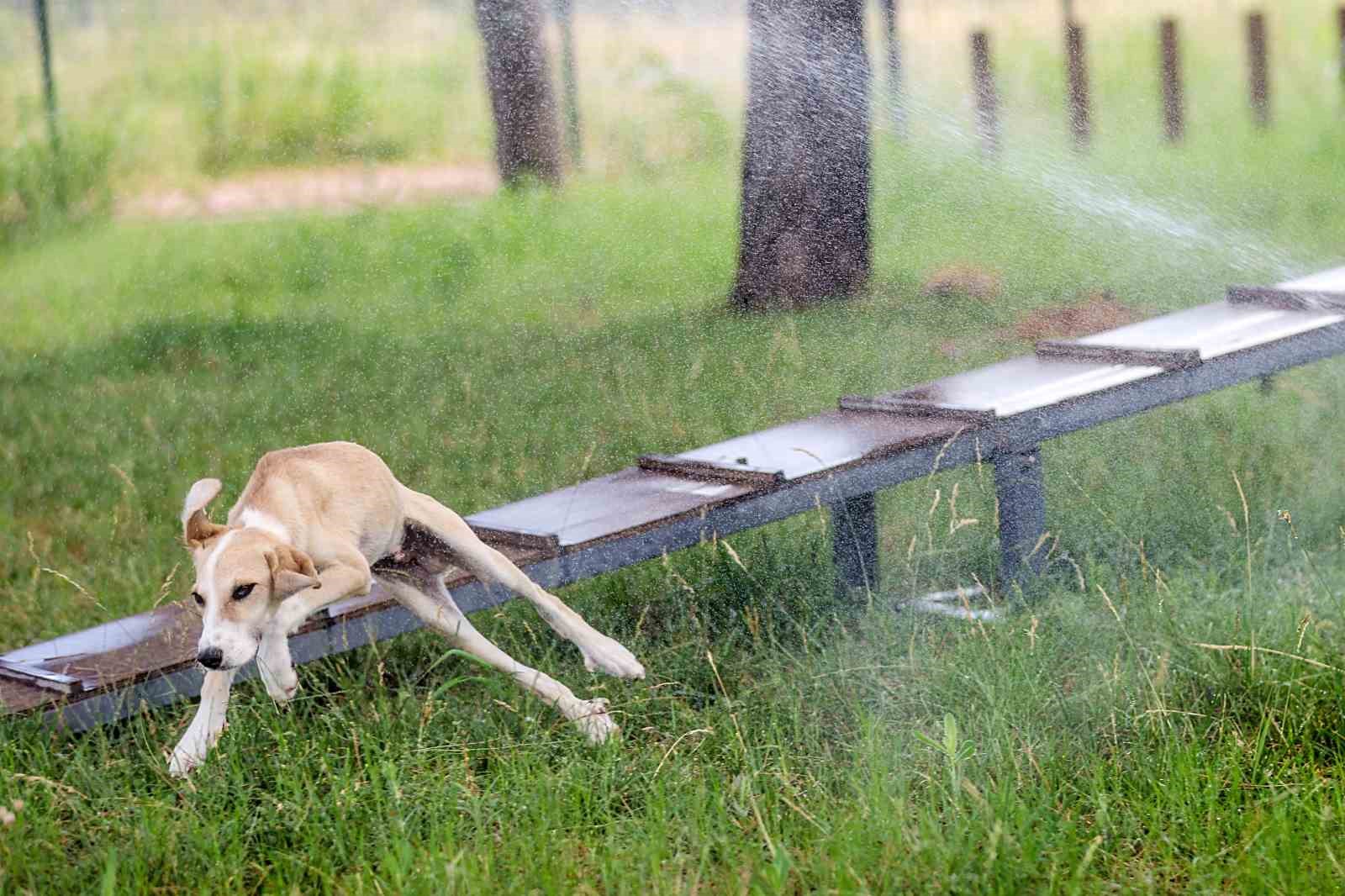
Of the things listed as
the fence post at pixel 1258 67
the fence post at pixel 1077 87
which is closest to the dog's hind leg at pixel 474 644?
the fence post at pixel 1077 87

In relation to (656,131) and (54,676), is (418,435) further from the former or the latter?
(656,131)

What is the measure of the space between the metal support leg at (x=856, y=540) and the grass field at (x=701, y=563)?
9 cm

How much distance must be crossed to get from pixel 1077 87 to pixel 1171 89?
120 centimetres

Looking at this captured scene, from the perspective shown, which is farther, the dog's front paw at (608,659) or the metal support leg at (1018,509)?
the metal support leg at (1018,509)

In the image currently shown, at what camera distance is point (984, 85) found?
8.01m

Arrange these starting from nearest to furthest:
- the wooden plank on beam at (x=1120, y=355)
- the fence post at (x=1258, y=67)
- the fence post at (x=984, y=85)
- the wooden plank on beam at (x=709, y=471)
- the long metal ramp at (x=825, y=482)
Result: 1. the long metal ramp at (x=825, y=482)
2. the wooden plank on beam at (x=709, y=471)
3. the wooden plank on beam at (x=1120, y=355)
4. the fence post at (x=984, y=85)
5. the fence post at (x=1258, y=67)

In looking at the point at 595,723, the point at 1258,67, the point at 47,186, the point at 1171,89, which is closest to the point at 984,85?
the point at 1171,89

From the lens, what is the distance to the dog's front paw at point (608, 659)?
3.39 m

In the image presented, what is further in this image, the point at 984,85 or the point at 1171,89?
the point at 1171,89

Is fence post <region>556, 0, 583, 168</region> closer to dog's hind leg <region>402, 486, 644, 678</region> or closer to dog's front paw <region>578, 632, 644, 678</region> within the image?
dog's hind leg <region>402, 486, 644, 678</region>

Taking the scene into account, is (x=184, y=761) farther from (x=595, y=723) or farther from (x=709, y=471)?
(x=709, y=471)

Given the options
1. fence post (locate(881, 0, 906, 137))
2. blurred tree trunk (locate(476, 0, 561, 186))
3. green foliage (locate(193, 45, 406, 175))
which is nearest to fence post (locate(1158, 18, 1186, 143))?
fence post (locate(881, 0, 906, 137))

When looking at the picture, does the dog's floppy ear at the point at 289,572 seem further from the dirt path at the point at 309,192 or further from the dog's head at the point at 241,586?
the dirt path at the point at 309,192

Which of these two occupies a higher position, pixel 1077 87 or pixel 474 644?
pixel 1077 87
